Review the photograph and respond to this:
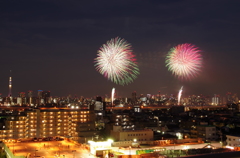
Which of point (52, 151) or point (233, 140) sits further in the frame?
point (233, 140)

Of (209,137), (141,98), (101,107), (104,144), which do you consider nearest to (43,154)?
(104,144)

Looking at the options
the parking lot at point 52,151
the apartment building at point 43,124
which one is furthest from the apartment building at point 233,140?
the apartment building at point 43,124

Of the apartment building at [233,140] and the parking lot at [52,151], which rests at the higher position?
the parking lot at [52,151]

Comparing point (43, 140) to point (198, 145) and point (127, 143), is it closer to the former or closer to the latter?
point (127, 143)

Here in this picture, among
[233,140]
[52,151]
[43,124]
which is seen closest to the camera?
[52,151]

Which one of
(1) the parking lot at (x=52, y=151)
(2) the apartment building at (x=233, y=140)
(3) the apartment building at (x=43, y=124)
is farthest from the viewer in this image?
(3) the apartment building at (x=43, y=124)

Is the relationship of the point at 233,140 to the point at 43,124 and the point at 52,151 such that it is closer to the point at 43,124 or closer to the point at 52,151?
the point at 52,151

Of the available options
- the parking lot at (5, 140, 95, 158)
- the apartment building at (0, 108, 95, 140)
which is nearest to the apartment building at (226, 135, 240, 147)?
the parking lot at (5, 140, 95, 158)

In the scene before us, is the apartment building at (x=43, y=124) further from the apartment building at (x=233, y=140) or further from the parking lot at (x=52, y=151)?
the parking lot at (x=52, y=151)

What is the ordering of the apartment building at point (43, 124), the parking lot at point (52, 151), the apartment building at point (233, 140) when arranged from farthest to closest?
1. the apartment building at point (43, 124)
2. the apartment building at point (233, 140)
3. the parking lot at point (52, 151)

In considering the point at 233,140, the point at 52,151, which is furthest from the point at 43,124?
the point at 233,140

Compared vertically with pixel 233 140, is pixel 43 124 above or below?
above
